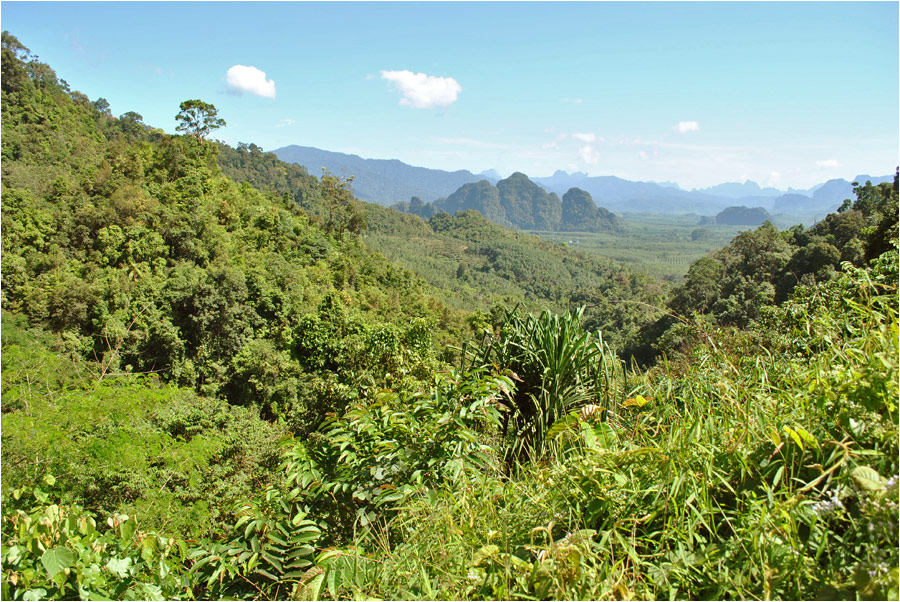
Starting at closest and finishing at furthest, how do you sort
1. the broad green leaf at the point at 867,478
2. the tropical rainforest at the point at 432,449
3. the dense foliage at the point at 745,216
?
the broad green leaf at the point at 867,478 < the tropical rainforest at the point at 432,449 < the dense foliage at the point at 745,216

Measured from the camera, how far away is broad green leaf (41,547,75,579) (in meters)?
1.29

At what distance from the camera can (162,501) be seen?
5613mm

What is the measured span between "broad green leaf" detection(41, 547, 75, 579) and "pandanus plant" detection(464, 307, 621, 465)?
1581 millimetres

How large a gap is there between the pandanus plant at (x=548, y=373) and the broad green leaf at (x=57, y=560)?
1.58 metres

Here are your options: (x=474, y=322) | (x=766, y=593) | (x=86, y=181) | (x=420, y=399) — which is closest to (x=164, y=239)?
(x=86, y=181)

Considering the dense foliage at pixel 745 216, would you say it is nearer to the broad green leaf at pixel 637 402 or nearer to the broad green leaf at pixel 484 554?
the broad green leaf at pixel 637 402

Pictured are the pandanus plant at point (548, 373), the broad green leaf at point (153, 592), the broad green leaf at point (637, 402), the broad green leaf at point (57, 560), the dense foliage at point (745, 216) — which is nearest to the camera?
the broad green leaf at point (57, 560)

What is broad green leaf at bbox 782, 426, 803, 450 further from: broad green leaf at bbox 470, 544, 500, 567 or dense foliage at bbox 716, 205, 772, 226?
dense foliage at bbox 716, 205, 772, 226

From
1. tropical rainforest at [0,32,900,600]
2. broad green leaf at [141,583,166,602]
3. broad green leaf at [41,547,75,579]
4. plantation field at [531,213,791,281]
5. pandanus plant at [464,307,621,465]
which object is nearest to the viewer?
tropical rainforest at [0,32,900,600]

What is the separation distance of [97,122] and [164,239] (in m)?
20.2

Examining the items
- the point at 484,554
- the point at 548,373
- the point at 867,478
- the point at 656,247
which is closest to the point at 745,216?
the point at 656,247

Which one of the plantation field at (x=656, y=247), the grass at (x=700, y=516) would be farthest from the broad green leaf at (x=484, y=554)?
the plantation field at (x=656, y=247)

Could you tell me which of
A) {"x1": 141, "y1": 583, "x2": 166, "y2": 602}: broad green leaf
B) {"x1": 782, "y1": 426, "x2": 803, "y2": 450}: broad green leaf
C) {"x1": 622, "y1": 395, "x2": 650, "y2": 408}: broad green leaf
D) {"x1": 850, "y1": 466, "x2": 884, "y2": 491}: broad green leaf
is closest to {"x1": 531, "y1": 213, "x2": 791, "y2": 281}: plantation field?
{"x1": 622, "y1": 395, "x2": 650, "y2": 408}: broad green leaf

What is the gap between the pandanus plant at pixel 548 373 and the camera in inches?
88.0
